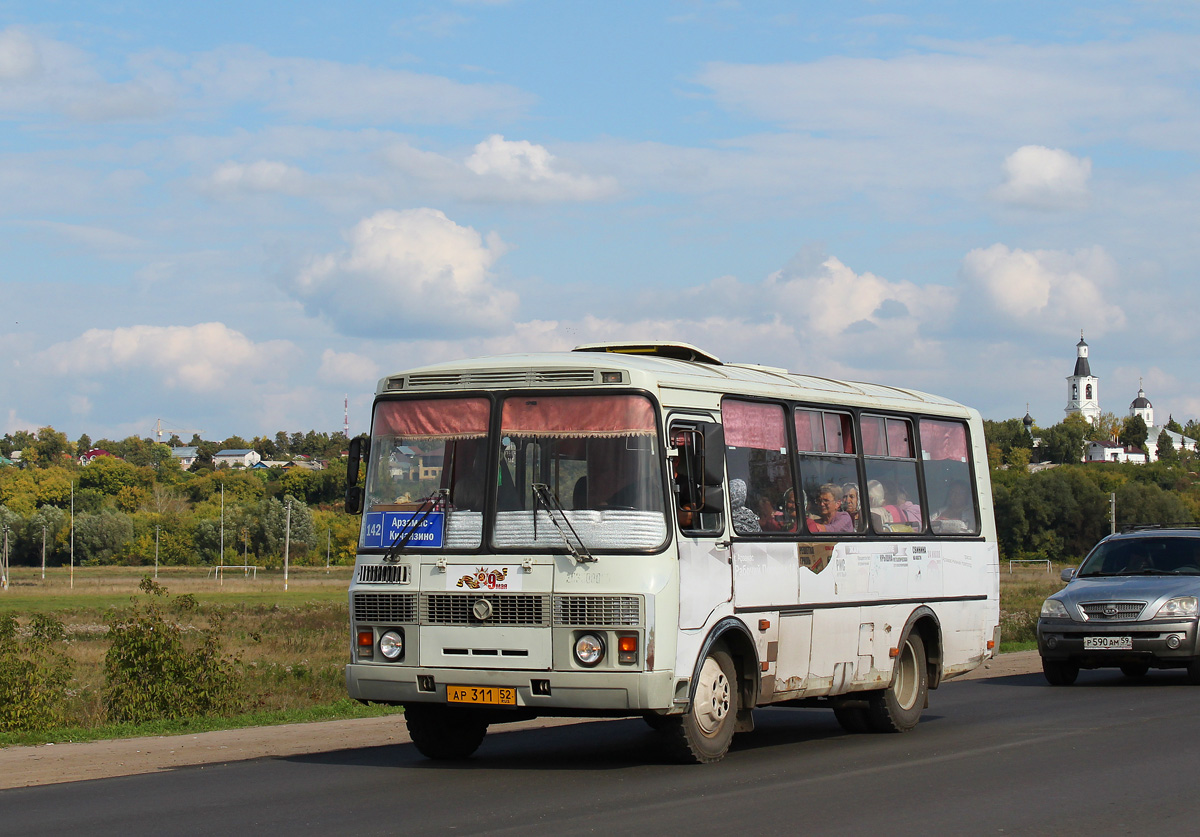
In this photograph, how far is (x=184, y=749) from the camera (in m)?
13.6

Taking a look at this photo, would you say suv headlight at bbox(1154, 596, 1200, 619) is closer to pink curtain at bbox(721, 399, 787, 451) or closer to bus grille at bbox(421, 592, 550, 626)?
pink curtain at bbox(721, 399, 787, 451)

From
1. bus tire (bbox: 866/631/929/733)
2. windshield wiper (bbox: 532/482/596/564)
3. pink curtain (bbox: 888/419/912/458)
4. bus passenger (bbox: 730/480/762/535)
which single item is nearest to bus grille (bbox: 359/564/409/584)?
windshield wiper (bbox: 532/482/596/564)

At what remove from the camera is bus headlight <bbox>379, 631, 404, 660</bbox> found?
11.3 metres

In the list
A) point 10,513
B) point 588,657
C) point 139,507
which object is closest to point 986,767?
point 588,657

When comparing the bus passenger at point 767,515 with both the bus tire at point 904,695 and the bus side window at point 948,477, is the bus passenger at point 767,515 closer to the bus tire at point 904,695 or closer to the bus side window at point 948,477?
the bus tire at point 904,695

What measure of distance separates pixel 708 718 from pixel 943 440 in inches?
213

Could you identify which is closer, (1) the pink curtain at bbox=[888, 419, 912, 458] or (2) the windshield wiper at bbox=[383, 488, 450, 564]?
(2) the windshield wiper at bbox=[383, 488, 450, 564]

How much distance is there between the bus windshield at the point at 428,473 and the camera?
36.8 ft

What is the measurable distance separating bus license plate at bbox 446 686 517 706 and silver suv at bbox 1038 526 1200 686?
1082 cm

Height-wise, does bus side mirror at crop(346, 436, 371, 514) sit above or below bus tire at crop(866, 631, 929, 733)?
above

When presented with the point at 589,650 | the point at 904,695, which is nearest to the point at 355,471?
the point at 589,650

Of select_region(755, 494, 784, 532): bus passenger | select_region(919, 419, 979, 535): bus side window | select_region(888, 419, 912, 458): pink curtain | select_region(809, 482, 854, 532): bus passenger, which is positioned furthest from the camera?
select_region(919, 419, 979, 535): bus side window

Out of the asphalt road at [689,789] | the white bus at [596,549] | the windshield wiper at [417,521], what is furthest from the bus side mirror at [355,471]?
the asphalt road at [689,789]

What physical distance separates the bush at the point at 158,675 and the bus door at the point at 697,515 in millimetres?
7878
